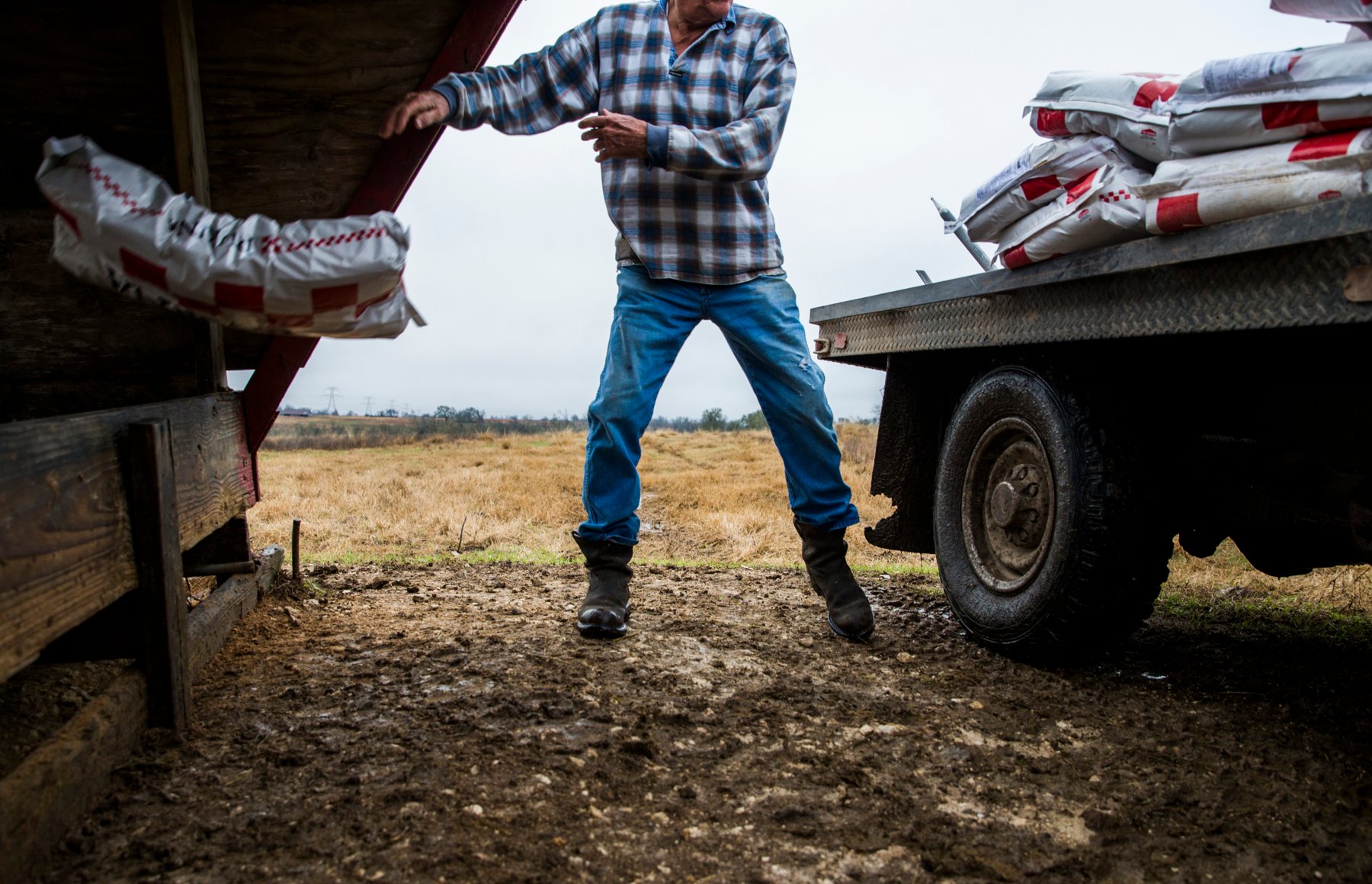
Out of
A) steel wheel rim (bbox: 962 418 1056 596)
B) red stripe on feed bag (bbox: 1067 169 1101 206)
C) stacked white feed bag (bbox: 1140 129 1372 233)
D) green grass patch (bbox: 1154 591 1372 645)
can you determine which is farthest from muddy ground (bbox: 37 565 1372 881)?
red stripe on feed bag (bbox: 1067 169 1101 206)

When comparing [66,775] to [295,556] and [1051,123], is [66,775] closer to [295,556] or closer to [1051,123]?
[295,556]

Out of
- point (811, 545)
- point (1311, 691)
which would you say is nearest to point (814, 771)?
point (811, 545)

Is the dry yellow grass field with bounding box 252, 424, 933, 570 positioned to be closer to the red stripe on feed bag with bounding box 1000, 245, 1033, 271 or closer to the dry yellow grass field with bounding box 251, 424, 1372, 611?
the dry yellow grass field with bounding box 251, 424, 1372, 611

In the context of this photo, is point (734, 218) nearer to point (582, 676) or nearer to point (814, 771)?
point (582, 676)

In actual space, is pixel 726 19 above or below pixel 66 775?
above

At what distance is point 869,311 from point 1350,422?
5.47 feet

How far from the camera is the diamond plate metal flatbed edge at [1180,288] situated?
1668mm

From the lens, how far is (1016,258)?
99.8 inches

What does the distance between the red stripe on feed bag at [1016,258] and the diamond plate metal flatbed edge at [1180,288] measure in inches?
1.0

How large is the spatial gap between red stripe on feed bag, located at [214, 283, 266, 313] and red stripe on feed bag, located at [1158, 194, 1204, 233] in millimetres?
1979

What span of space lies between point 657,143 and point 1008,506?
1.55 meters

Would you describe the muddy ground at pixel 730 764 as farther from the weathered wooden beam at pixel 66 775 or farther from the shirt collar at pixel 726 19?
the shirt collar at pixel 726 19

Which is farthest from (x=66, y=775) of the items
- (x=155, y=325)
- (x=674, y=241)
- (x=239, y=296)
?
(x=674, y=241)

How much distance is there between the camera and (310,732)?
194 cm
